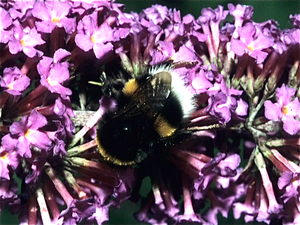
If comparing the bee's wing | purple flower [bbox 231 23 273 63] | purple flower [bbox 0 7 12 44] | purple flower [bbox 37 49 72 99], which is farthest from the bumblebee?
purple flower [bbox 0 7 12 44]

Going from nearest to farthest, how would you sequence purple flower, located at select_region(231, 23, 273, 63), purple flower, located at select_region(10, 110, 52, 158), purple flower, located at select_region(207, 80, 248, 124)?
1. purple flower, located at select_region(10, 110, 52, 158)
2. purple flower, located at select_region(207, 80, 248, 124)
3. purple flower, located at select_region(231, 23, 273, 63)

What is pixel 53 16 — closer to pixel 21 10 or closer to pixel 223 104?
pixel 21 10

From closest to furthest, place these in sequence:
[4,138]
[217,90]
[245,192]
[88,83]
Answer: [4,138] → [217,90] → [88,83] → [245,192]

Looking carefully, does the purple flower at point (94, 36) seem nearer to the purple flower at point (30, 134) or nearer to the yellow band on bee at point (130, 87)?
the yellow band on bee at point (130, 87)

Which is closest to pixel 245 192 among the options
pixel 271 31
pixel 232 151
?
pixel 232 151

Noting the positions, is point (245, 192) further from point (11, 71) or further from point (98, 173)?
point (11, 71)

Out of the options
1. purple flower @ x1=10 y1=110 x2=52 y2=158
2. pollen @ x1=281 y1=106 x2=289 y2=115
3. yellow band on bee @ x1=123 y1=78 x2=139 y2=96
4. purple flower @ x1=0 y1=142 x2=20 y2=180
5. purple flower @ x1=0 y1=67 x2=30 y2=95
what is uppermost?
purple flower @ x1=0 y1=67 x2=30 y2=95

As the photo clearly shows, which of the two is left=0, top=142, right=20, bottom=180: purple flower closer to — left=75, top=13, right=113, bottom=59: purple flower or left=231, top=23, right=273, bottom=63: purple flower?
left=75, top=13, right=113, bottom=59: purple flower
